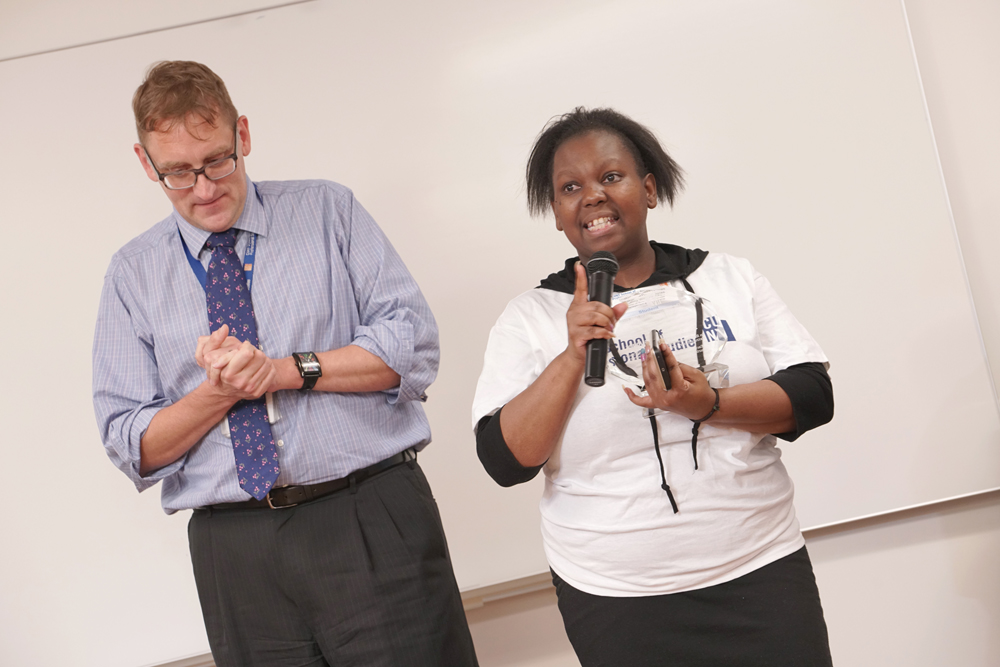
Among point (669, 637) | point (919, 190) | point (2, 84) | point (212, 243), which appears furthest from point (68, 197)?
point (919, 190)

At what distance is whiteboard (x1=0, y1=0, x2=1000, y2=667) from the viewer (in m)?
2.56

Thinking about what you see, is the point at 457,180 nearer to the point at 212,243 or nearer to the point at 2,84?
the point at 212,243

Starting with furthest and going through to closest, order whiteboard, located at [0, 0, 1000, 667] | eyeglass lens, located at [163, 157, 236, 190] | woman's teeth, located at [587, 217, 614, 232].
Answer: whiteboard, located at [0, 0, 1000, 667] < eyeglass lens, located at [163, 157, 236, 190] < woman's teeth, located at [587, 217, 614, 232]

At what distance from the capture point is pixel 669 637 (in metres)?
1.33

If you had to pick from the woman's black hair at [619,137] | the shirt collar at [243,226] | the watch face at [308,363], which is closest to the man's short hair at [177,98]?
the shirt collar at [243,226]

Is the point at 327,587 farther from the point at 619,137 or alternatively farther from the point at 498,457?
the point at 619,137

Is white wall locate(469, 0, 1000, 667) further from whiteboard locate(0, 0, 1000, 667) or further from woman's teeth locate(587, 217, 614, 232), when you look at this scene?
woman's teeth locate(587, 217, 614, 232)

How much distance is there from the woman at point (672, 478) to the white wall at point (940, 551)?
1.37 metres

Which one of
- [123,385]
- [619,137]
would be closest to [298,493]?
[123,385]

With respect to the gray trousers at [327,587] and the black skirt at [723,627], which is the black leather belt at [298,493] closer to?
the gray trousers at [327,587]

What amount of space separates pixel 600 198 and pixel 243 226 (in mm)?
818

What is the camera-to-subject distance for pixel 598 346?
4.02 ft

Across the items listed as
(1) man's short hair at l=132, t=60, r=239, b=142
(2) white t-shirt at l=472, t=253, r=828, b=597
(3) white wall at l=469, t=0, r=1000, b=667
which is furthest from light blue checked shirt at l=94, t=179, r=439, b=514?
(3) white wall at l=469, t=0, r=1000, b=667

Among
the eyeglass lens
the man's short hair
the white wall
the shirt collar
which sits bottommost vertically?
the white wall
